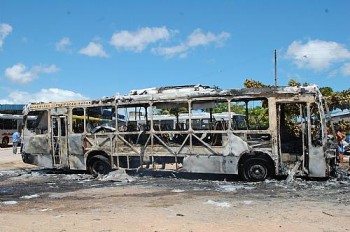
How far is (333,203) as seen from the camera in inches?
336

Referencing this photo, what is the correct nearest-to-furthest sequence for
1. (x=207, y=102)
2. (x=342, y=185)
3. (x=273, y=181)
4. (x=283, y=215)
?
(x=283, y=215) → (x=342, y=185) → (x=273, y=181) → (x=207, y=102)

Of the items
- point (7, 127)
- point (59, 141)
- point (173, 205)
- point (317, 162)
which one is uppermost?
point (7, 127)

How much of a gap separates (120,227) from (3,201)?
416cm

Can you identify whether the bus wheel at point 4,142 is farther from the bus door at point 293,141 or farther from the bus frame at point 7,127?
the bus door at point 293,141

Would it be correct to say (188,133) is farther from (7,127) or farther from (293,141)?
(7,127)

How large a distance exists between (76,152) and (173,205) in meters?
6.63

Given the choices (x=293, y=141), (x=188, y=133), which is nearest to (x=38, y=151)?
(x=188, y=133)

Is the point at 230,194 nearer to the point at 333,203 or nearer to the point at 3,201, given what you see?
the point at 333,203

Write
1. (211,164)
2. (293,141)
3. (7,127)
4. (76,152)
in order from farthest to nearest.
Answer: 1. (7,127)
2. (76,152)
3. (211,164)
4. (293,141)

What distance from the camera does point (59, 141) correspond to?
1471cm

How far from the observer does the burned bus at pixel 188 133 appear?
11469 millimetres

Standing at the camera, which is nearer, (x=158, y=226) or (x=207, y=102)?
(x=158, y=226)

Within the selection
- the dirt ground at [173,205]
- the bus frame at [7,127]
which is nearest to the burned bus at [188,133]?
the dirt ground at [173,205]

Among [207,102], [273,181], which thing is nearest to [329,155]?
[273,181]
